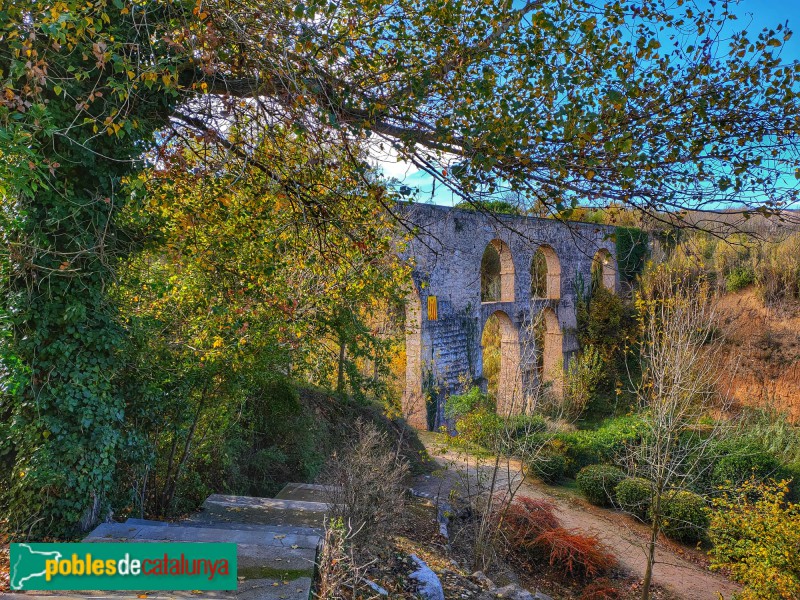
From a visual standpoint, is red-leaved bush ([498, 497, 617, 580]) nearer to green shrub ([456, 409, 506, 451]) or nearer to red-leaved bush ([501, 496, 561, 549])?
red-leaved bush ([501, 496, 561, 549])

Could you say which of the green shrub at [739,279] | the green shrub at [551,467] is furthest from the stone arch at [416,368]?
the green shrub at [739,279]

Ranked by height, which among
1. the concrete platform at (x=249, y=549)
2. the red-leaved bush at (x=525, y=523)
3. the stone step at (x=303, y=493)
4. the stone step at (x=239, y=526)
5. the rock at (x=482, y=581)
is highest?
the concrete platform at (x=249, y=549)

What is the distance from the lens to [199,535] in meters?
3.47

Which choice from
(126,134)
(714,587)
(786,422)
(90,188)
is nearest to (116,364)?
(90,188)

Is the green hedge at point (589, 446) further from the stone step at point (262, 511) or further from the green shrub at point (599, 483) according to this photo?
the stone step at point (262, 511)

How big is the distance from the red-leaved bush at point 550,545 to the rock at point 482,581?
140 cm

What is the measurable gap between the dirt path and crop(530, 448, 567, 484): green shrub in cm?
23

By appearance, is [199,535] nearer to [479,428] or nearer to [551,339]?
[479,428]

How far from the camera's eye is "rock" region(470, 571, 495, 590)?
5.17m

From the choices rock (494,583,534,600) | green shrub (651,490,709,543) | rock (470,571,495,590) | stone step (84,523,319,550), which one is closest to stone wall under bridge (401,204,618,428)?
green shrub (651,490,709,543)

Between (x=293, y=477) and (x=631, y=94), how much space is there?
5.90 m

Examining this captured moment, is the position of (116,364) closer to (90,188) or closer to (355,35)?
(90,188)

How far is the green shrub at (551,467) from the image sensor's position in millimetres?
10633

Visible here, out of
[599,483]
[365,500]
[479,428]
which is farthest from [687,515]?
[365,500]
